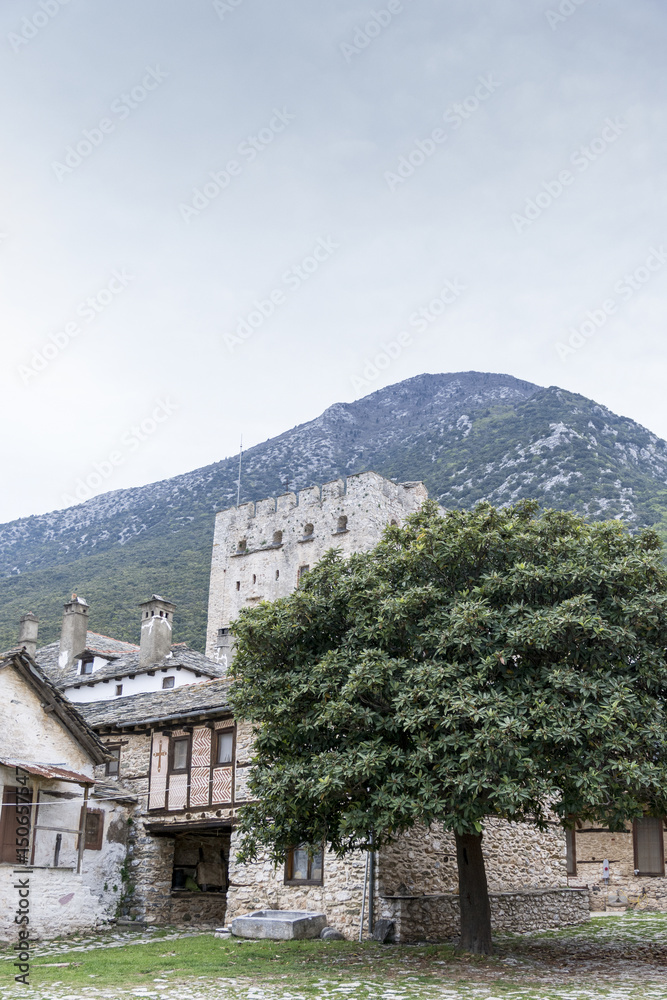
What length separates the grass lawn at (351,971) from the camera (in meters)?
13.1

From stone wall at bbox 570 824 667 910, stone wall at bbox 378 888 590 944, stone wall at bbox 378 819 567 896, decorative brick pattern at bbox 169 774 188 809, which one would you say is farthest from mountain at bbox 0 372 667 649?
stone wall at bbox 378 888 590 944

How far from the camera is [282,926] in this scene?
1912cm

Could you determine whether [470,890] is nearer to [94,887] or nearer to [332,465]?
[94,887]

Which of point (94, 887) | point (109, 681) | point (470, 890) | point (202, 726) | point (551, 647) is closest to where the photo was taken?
point (551, 647)

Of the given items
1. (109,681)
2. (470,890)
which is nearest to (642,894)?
(470,890)

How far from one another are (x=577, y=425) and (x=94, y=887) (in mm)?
82114

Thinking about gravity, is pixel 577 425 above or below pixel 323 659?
above

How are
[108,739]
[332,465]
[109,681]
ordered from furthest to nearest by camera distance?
[332,465] < [109,681] < [108,739]

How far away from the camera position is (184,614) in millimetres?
68062

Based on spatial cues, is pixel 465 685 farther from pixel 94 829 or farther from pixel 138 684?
pixel 138 684

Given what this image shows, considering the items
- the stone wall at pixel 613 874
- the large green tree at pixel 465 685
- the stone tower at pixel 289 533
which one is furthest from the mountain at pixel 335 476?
the large green tree at pixel 465 685

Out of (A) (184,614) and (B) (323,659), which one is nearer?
(B) (323,659)

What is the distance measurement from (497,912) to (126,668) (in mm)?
16441

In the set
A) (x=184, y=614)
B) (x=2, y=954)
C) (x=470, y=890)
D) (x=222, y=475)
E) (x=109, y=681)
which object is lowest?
(x=2, y=954)
